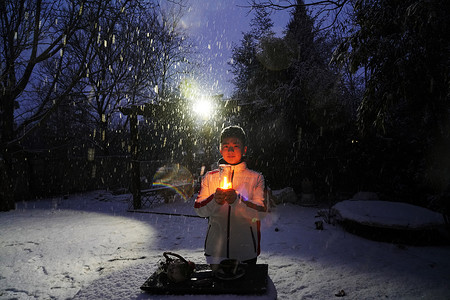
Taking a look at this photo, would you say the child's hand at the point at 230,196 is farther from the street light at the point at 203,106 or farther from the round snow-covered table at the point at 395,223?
the street light at the point at 203,106

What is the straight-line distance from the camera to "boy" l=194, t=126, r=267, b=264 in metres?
2.43

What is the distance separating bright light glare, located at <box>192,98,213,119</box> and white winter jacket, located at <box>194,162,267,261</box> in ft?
25.4

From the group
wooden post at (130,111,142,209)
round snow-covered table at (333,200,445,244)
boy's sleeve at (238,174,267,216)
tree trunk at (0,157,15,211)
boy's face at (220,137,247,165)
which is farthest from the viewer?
wooden post at (130,111,142,209)

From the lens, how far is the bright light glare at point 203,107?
1005 cm

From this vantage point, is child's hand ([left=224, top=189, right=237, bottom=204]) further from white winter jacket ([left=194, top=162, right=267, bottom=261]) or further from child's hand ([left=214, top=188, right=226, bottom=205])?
white winter jacket ([left=194, top=162, right=267, bottom=261])

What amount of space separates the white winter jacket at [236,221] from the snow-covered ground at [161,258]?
2.27 feet

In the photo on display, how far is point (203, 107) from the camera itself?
1009 cm

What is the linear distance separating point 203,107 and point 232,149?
7.76 metres

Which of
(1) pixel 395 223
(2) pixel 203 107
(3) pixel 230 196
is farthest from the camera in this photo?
(2) pixel 203 107

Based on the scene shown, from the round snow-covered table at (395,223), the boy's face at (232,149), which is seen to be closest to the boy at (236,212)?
the boy's face at (232,149)

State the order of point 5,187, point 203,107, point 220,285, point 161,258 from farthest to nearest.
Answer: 1. point 203,107
2. point 5,187
3. point 161,258
4. point 220,285

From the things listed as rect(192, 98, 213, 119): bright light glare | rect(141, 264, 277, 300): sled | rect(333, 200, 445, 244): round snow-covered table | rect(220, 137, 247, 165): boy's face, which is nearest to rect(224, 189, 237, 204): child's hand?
rect(220, 137, 247, 165): boy's face

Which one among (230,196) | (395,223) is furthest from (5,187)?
(395,223)

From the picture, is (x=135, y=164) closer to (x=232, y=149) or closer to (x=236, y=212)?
(x=232, y=149)
